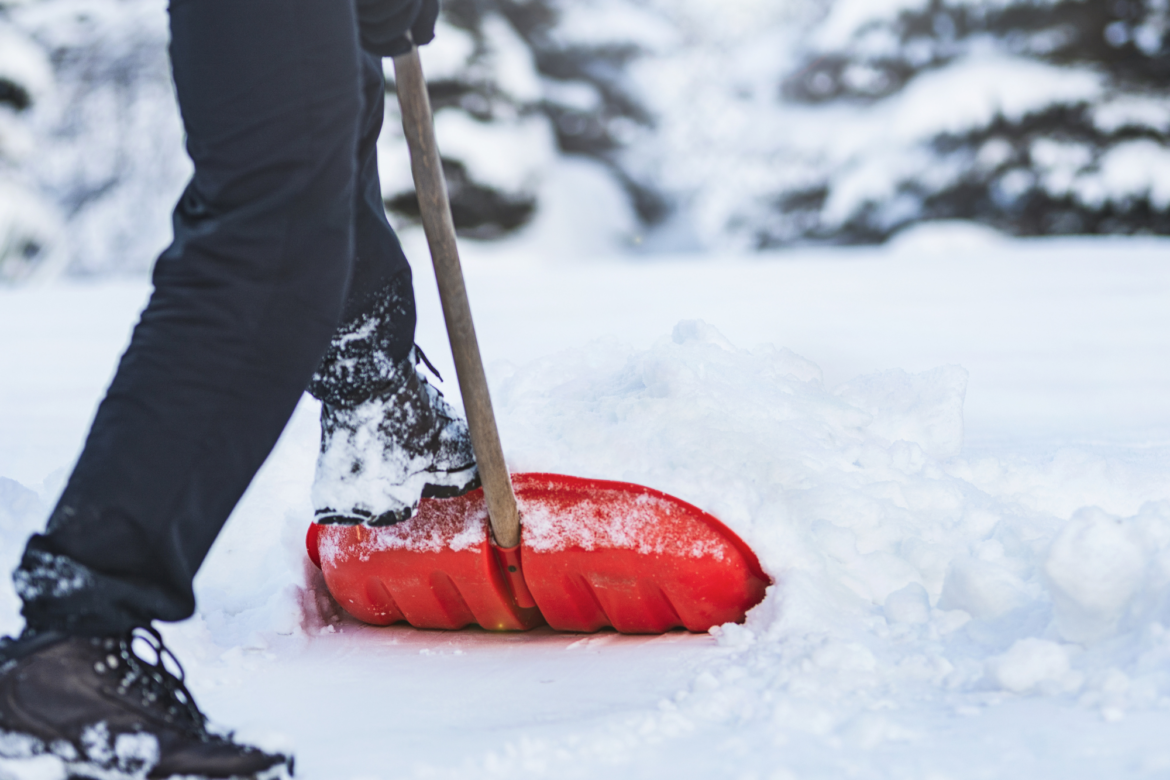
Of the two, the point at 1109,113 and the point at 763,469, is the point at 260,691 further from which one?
the point at 1109,113

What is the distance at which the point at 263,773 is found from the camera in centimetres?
64

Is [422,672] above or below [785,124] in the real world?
below

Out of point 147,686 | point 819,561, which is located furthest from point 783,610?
point 147,686

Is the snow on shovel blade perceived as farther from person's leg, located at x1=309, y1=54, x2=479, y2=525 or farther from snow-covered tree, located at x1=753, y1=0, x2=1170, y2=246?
snow-covered tree, located at x1=753, y1=0, x2=1170, y2=246

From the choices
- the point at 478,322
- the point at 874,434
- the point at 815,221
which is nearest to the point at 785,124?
the point at 815,221

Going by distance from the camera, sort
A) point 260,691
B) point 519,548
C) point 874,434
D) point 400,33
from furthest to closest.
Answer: point 874,434 → point 519,548 → point 260,691 → point 400,33

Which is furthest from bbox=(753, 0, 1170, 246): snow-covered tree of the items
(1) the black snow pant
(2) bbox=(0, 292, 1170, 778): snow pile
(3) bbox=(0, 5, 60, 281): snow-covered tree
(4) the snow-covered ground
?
(1) the black snow pant

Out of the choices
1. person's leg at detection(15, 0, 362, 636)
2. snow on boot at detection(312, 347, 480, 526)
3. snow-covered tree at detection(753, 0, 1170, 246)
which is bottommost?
snow on boot at detection(312, 347, 480, 526)

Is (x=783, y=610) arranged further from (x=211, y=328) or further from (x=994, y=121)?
(x=994, y=121)

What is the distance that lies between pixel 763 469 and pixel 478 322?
2.28 m

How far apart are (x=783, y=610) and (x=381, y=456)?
46cm

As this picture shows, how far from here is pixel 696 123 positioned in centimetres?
1072

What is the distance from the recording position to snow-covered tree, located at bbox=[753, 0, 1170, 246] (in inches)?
308

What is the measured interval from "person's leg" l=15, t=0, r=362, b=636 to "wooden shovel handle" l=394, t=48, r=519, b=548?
0.52 ft
